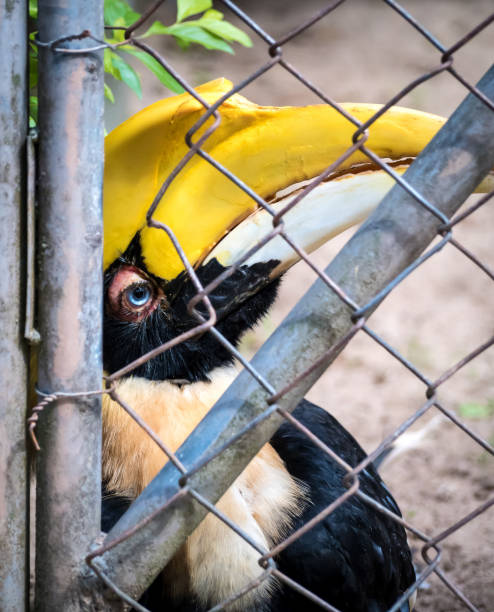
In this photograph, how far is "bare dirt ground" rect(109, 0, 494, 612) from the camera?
3051 mm

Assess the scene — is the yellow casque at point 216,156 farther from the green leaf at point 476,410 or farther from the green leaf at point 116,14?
the green leaf at point 476,410

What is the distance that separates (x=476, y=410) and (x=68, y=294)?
301 cm

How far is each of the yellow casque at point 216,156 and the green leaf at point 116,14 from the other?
0.43 metres

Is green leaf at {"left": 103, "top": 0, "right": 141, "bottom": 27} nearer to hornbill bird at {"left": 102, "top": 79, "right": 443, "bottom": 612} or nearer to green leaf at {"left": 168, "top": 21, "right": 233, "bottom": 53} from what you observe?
green leaf at {"left": 168, "top": 21, "right": 233, "bottom": 53}

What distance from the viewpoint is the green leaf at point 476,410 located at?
12.1 feet

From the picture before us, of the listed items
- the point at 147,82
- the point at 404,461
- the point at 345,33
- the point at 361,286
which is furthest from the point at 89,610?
the point at 345,33

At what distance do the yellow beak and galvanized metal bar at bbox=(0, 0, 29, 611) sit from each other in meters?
0.45

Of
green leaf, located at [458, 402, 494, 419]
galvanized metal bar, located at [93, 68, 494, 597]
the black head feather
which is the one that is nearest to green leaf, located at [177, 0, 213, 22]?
the black head feather

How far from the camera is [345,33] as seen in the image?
806cm

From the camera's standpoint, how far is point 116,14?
1.88 metres

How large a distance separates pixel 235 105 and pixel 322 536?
111 centimetres

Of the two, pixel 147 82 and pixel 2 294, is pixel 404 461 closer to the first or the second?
pixel 2 294

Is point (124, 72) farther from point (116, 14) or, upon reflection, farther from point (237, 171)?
point (237, 171)

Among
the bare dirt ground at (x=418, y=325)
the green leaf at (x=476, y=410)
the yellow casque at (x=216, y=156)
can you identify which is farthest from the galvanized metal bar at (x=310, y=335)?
the green leaf at (x=476, y=410)
